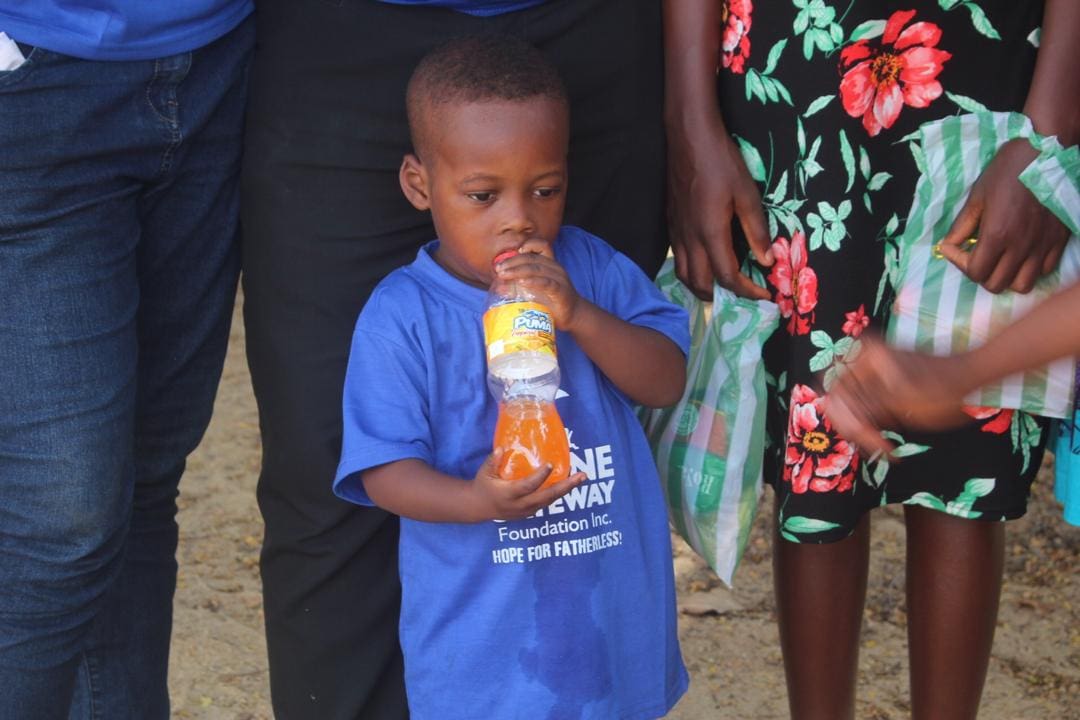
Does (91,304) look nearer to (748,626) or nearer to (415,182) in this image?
(415,182)

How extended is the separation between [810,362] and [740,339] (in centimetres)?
14

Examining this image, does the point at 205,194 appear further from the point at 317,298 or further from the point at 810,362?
the point at 810,362

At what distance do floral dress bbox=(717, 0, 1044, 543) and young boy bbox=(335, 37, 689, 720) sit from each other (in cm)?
31

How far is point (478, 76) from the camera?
7.36ft

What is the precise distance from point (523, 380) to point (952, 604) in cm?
95

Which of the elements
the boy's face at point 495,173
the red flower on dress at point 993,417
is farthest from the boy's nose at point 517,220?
the red flower on dress at point 993,417

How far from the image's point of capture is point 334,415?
2.52m

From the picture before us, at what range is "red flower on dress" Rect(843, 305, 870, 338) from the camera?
247 cm

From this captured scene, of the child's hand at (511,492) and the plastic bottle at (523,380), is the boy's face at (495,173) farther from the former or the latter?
the child's hand at (511,492)

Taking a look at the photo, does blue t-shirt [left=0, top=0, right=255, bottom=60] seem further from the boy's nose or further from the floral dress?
the floral dress

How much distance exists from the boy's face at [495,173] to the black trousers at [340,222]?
0.22m

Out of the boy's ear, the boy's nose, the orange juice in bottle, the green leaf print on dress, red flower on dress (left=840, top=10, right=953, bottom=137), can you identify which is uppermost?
red flower on dress (left=840, top=10, right=953, bottom=137)

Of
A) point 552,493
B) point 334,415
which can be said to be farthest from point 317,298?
point 552,493

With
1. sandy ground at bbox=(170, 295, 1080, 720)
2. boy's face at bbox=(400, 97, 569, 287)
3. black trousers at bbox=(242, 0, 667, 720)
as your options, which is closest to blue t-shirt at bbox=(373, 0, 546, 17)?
black trousers at bbox=(242, 0, 667, 720)
